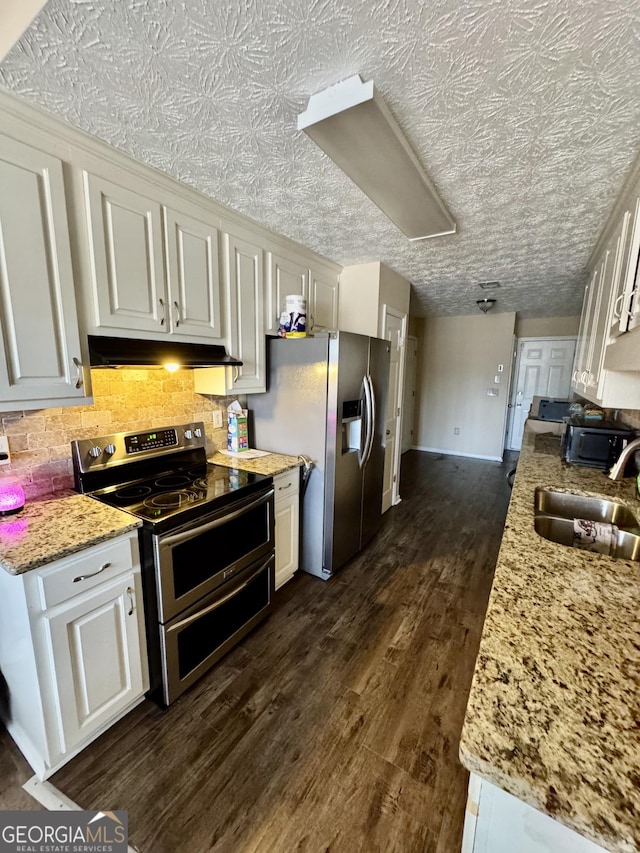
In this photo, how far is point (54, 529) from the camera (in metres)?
1.32

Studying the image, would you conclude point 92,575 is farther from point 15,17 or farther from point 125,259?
point 15,17

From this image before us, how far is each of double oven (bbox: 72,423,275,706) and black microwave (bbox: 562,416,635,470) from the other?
197cm

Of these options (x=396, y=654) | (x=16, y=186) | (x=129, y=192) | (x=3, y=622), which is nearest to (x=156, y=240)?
(x=129, y=192)

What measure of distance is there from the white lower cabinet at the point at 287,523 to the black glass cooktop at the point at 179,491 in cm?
30

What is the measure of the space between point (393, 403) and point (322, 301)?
1.19 meters

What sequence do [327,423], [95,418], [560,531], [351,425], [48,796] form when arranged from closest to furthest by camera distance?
[48,796] < [560,531] < [95,418] < [327,423] < [351,425]

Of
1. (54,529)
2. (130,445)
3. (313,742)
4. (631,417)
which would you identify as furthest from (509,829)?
(631,417)

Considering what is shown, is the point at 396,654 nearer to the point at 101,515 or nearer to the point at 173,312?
the point at 101,515

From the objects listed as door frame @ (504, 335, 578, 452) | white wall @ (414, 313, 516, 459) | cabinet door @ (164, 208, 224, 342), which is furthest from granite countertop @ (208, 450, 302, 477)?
door frame @ (504, 335, 578, 452)

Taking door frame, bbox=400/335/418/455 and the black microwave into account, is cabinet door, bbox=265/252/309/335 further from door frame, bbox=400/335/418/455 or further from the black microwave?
door frame, bbox=400/335/418/455

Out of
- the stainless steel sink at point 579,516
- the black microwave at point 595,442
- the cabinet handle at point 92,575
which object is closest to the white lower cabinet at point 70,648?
the cabinet handle at point 92,575

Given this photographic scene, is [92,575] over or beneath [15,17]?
beneath

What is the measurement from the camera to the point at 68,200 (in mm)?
1390

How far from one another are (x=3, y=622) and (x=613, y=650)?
1.90 meters
